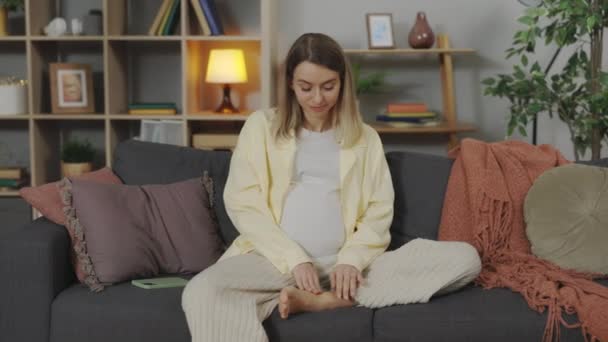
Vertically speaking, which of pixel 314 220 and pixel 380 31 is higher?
pixel 380 31

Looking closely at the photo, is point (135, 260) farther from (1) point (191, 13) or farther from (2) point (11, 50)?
(2) point (11, 50)

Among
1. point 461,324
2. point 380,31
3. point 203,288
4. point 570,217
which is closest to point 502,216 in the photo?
point 570,217

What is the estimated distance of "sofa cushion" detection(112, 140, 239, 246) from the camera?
259 cm

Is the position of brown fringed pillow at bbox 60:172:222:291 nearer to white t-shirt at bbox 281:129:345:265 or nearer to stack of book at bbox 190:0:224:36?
white t-shirt at bbox 281:129:345:265

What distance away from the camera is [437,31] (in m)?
4.25

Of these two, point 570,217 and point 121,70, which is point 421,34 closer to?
point 121,70

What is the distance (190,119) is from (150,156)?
1.41 m

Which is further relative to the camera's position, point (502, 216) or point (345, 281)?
point (502, 216)

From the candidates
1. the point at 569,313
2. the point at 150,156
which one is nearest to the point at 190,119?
the point at 150,156

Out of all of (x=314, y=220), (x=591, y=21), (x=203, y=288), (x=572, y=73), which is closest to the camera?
(x=203, y=288)

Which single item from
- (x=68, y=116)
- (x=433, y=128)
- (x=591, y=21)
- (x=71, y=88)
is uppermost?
(x=591, y=21)

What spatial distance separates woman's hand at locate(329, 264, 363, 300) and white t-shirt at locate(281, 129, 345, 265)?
0.12 meters

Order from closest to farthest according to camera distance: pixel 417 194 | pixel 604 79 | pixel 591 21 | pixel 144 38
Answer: pixel 417 194, pixel 591 21, pixel 604 79, pixel 144 38

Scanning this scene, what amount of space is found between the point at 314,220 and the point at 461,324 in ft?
1.62
